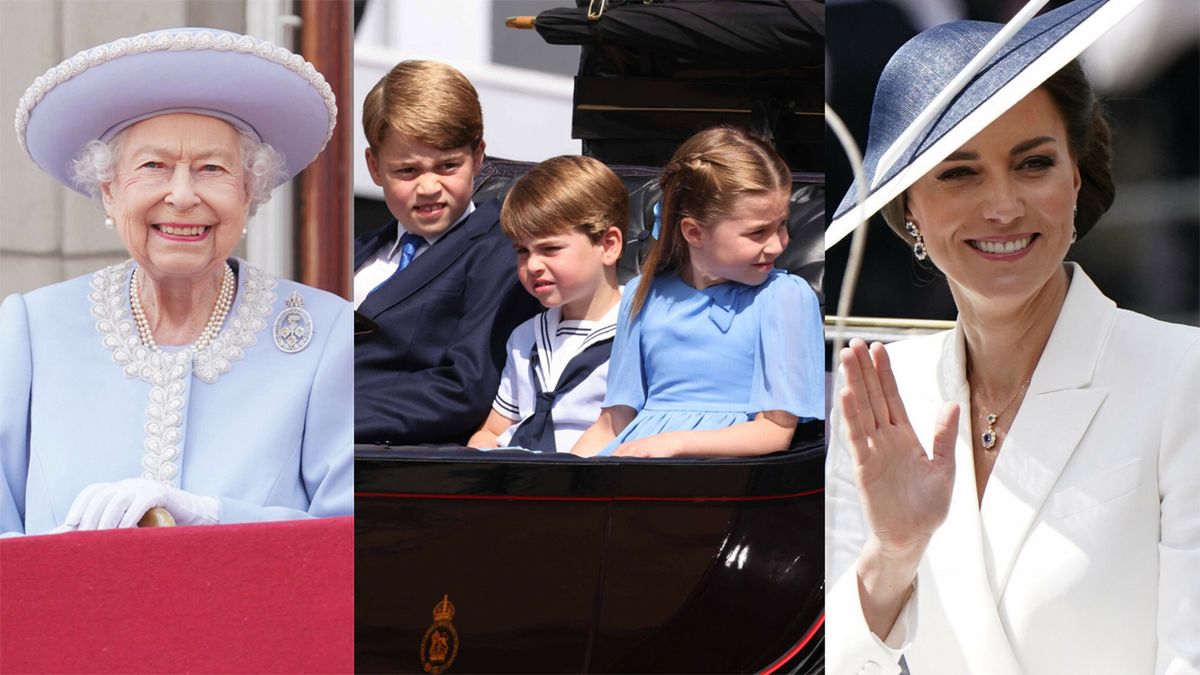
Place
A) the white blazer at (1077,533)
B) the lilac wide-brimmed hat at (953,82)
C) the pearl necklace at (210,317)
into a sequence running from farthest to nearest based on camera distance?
the pearl necklace at (210,317) → the lilac wide-brimmed hat at (953,82) → the white blazer at (1077,533)

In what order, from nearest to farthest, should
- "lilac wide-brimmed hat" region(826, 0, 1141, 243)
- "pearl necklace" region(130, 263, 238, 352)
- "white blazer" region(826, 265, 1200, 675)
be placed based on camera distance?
"white blazer" region(826, 265, 1200, 675) < "lilac wide-brimmed hat" region(826, 0, 1141, 243) < "pearl necklace" region(130, 263, 238, 352)

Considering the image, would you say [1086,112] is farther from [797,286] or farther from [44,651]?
[44,651]

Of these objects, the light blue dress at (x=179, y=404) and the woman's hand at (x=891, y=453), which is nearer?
the woman's hand at (x=891, y=453)

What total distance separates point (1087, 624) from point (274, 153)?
1854mm

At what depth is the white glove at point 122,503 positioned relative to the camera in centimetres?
265

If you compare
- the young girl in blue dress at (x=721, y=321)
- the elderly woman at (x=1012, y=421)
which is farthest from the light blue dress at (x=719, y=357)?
the elderly woman at (x=1012, y=421)

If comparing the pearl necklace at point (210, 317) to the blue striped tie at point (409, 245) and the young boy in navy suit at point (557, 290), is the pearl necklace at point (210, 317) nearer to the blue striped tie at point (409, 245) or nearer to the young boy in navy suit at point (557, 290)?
the blue striped tie at point (409, 245)

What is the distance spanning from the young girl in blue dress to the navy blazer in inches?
9.5

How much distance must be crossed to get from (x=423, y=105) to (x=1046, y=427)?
53.5 inches

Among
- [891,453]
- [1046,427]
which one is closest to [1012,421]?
[1046,427]

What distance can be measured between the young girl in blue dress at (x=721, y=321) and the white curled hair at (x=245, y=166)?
0.79 m

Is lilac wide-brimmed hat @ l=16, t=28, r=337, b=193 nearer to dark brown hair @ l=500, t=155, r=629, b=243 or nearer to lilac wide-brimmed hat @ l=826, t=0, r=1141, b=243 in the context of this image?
dark brown hair @ l=500, t=155, r=629, b=243

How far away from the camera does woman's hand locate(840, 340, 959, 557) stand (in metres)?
2.51

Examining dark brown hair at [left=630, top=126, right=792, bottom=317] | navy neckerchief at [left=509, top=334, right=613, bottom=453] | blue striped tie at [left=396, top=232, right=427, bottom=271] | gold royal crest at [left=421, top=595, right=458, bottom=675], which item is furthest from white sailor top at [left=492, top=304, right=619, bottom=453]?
gold royal crest at [left=421, top=595, right=458, bottom=675]
